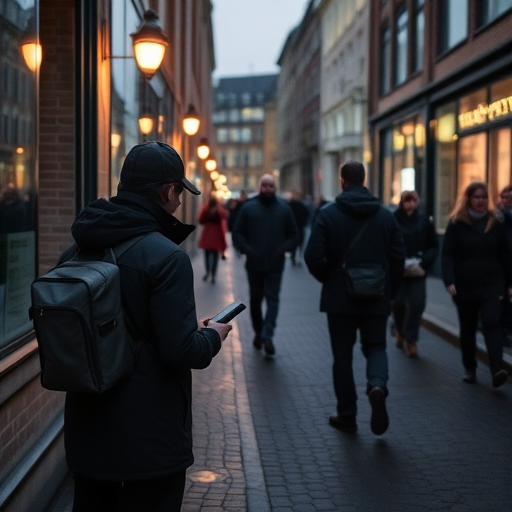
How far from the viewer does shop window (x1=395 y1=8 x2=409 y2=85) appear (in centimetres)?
2406

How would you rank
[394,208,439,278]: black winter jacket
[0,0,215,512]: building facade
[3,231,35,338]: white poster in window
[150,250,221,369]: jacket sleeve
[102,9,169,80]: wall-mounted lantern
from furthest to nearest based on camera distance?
[394,208,439,278]: black winter jacket < [102,9,169,80]: wall-mounted lantern < [3,231,35,338]: white poster in window < [0,0,215,512]: building facade < [150,250,221,369]: jacket sleeve

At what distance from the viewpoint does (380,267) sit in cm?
643

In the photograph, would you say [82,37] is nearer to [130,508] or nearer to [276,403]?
[276,403]

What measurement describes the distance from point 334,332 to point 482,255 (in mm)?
2221

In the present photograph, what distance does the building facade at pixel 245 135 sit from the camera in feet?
408

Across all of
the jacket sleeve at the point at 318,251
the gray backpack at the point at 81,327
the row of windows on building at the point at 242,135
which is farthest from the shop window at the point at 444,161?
the row of windows on building at the point at 242,135

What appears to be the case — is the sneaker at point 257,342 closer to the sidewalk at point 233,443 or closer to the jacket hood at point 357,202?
the sidewalk at point 233,443

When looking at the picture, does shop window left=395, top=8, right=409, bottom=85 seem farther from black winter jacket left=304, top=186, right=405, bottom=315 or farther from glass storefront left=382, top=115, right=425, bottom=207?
black winter jacket left=304, top=186, right=405, bottom=315

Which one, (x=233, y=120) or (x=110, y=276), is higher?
(x=233, y=120)

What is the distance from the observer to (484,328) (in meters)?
8.09

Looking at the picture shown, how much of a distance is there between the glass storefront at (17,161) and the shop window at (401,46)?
764 inches

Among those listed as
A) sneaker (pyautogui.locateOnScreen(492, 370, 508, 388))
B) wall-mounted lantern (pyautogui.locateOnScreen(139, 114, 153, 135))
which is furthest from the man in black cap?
wall-mounted lantern (pyautogui.locateOnScreen(139, 114, 153, 135))

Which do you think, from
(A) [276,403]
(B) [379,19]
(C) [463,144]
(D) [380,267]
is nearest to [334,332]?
(D) [380,267]

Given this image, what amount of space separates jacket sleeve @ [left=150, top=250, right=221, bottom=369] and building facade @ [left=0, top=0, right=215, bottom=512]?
1606mm
